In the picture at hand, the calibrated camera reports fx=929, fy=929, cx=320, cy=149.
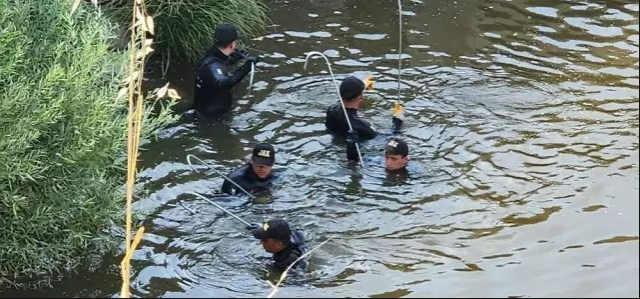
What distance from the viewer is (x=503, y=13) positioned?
1164 centimetres

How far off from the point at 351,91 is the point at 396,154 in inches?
37.2

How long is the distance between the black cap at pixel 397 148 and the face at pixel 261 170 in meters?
1.02

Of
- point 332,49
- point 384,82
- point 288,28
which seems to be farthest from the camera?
point 288,28

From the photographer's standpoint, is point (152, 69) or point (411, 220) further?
point (152, 69)

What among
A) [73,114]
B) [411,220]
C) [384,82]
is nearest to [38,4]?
[73,114]

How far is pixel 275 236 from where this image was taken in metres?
6.09

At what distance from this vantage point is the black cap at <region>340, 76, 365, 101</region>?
8.33m

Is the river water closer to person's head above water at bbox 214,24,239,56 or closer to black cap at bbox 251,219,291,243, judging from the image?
black cap at bbox 251,219,291,243

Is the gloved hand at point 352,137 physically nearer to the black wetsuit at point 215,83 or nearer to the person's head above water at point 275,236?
the black wetsuit at point 215,83

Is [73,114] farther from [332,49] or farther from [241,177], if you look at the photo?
[332,49]

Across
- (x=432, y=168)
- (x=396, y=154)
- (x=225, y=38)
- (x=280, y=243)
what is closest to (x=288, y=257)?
(x=280, y=243)

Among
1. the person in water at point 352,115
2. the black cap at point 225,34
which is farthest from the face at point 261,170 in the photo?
the black cap at point 225,34

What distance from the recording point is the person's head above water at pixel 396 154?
7688mm

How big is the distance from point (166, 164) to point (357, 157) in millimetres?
1644
